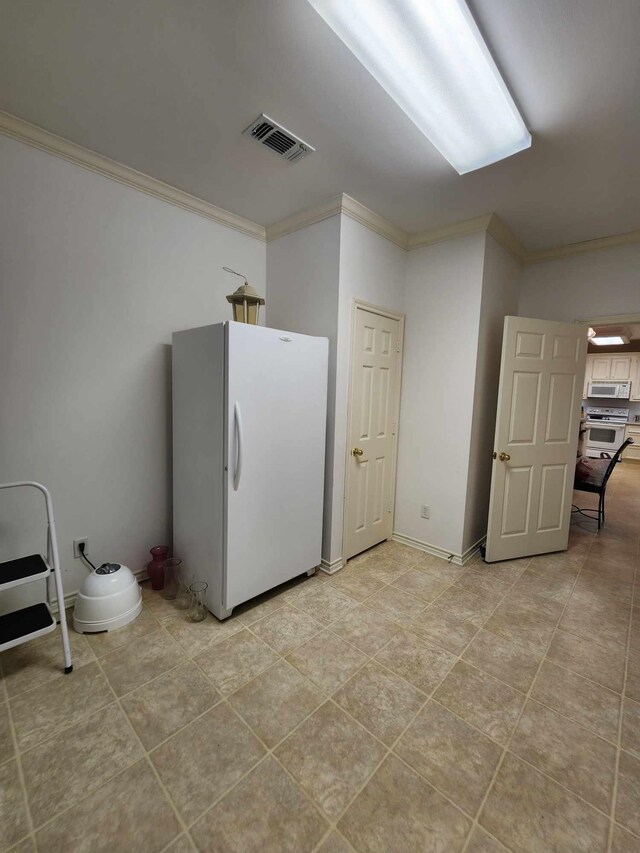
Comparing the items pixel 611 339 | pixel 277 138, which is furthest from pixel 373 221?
pixel 611 339

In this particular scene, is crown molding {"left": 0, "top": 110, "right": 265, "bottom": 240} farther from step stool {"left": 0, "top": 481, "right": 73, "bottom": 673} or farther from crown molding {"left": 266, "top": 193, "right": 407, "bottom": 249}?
step stool {"left": 0, "top": 481, "right": 73, "bottom": 673}

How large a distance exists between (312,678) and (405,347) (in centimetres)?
249

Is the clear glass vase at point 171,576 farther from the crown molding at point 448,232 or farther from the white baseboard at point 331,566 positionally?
the crown molding at point 448,232

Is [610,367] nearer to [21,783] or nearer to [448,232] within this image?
[448,232]

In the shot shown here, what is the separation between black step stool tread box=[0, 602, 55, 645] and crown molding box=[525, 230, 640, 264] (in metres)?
4.37

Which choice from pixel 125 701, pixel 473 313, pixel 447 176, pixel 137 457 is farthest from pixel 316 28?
pixel 125 701

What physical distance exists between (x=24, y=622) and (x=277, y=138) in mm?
2682

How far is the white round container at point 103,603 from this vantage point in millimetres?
1934

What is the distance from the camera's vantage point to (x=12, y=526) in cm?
190

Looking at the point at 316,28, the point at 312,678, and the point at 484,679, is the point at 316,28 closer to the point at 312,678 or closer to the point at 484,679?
the point at 312,678

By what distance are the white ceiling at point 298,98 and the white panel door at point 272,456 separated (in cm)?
100

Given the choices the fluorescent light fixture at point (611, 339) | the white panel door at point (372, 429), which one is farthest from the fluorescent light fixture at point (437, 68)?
the fluorescent light fixture at point (611, 339)

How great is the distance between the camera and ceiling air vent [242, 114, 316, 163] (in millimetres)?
1740

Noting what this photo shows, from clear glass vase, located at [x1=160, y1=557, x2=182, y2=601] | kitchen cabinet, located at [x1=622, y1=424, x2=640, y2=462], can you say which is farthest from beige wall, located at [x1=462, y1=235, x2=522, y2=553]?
kitchen cabinet, located at [x1=622, y1=424, x2=640, y2=462]
